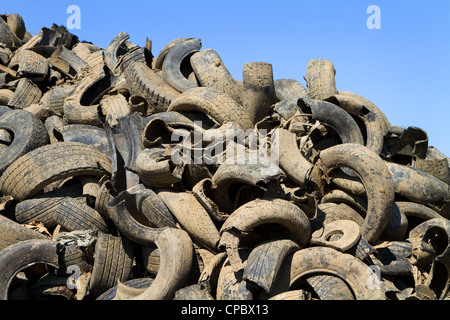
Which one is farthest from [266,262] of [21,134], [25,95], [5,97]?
[5,97]

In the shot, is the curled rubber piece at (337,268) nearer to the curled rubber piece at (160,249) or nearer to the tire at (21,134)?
the curled rubber piece at (160,249)

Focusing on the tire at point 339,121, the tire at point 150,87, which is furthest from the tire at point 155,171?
the tire at point 339,121

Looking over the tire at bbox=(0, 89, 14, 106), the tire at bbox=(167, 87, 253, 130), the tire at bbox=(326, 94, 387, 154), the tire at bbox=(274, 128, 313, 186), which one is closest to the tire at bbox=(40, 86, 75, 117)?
the tire at bbox=(0, 89, 14, 106)

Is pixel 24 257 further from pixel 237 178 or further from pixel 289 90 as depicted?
pixel 289 90

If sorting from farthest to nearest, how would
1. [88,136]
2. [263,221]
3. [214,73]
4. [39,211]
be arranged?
[214,73] < [88,136] < [39,211] < [263,221]

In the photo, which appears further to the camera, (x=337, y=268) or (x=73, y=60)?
(x=73, y=60)

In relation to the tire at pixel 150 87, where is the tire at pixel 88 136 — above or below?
below

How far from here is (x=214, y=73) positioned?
578cm

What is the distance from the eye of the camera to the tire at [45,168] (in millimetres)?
4660

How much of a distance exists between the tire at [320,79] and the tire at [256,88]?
0.59 meters

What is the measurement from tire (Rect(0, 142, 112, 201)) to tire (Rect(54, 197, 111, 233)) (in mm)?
338

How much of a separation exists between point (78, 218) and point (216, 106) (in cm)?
157

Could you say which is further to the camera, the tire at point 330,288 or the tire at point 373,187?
the tire at point 373,187

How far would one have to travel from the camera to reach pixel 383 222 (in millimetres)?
4215
